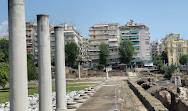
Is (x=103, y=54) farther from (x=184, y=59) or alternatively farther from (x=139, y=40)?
(x=184, y=59)

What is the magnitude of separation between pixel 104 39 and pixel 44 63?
3440 inches

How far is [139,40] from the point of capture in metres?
100

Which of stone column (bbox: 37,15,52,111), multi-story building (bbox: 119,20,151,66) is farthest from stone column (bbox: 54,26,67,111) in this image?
multi-story building (bbox: 119,20,151,66)

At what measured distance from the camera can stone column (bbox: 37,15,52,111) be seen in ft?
41.6

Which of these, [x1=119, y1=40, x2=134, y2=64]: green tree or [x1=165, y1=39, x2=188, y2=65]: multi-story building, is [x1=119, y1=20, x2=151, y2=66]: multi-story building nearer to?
[x1=119, y1=40, x2=134, y2=64]: green tree

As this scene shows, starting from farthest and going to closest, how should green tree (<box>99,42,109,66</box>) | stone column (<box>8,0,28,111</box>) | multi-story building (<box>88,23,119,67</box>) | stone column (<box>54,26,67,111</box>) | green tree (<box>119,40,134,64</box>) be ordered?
1. multi-story building (<box>88,23,119,67</box>)
2. green tree (<box>99,42,109,66</box>)
3. green tree (<box>119,40,134,64</box>)
4. stone column (<box>54,26,67,111</box>)
5. stone column (<box>8,0,28,111</box>)

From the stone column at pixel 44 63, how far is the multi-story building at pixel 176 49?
100 metres

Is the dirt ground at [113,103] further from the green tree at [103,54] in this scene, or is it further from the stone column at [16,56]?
the green tree at [103,54]

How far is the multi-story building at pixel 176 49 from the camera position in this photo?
106569 millimetres

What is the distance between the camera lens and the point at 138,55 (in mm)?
98250

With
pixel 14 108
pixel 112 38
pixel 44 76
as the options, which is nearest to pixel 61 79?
pixel 44 76

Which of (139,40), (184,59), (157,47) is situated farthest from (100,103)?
(157,47)

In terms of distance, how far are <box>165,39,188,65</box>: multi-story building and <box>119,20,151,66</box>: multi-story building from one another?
12565mm

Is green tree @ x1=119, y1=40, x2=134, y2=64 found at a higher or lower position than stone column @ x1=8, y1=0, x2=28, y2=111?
higher
